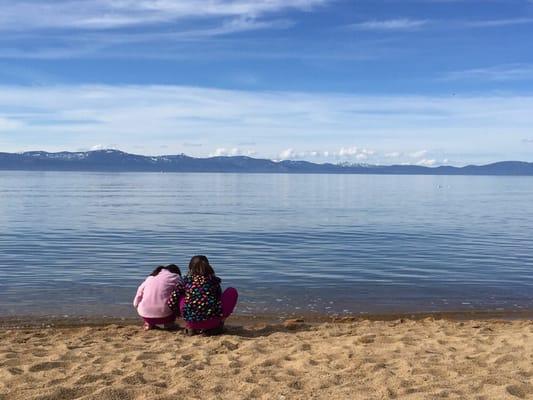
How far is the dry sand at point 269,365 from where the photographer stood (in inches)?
282

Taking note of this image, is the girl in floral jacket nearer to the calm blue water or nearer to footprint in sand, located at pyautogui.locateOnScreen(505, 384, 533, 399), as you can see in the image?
the calm blue water

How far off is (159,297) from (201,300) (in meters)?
1.02

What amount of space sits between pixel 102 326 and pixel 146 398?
20.6ft

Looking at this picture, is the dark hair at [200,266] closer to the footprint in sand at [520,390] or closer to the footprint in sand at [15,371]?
the footprint in sand at [15,371]

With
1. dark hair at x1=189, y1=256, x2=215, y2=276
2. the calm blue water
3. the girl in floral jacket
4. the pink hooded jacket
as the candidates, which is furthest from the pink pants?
the calm blue water

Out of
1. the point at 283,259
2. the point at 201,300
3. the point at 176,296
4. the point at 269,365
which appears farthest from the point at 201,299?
the point at 283,259

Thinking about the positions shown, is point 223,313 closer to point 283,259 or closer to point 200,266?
point 200,266

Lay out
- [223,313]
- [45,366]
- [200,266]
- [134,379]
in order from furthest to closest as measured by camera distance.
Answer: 1. [223,313]
2. [200,266]
3. [45,366]
4. [134,379]

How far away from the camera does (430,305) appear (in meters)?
16.0

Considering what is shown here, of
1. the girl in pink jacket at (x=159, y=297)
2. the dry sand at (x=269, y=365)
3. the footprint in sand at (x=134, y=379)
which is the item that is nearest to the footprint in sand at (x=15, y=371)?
the dry sand at (x=269, y=365)

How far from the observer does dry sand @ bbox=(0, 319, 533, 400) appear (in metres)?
7.16

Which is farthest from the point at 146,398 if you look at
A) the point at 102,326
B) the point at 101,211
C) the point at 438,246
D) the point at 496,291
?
the point at 101,211

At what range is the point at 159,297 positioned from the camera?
1127 cm

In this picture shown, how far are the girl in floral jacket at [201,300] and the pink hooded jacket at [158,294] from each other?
41 cm
